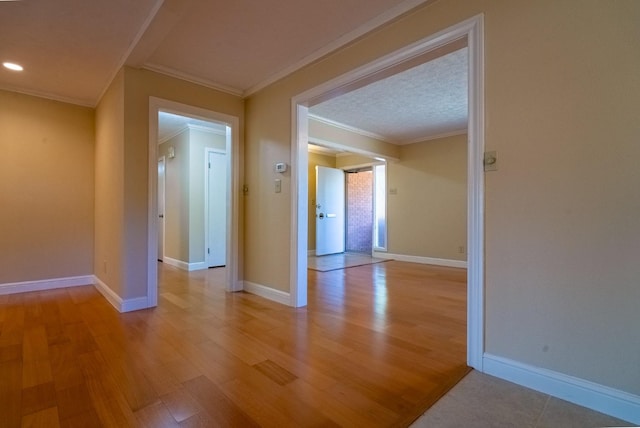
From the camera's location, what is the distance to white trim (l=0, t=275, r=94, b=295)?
11.6 ft

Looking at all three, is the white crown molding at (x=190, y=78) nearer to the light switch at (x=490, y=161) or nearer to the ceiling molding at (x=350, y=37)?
the ceiling molding at (x=350, y=37)

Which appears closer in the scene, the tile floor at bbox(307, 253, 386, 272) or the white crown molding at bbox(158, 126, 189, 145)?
the white crown molding at bbox(158, 126, 189, 145)

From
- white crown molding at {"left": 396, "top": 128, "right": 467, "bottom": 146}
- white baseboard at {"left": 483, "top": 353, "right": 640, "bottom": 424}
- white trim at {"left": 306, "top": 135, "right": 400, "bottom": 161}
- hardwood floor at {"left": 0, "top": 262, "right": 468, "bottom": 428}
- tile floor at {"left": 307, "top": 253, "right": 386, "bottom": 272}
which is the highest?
white crown molding at {"left": 396, "top": 128, "right": 467, "bottom": 146}

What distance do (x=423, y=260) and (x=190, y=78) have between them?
5.02 metres

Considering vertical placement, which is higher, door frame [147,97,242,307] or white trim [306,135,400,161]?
white trim [306,135,400,161]

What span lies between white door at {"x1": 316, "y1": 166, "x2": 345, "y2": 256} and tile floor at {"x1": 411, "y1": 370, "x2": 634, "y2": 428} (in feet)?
17.8

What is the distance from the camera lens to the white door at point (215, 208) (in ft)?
17.5

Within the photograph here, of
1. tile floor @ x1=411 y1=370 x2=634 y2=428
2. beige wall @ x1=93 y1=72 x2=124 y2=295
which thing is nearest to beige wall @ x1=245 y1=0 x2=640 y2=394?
tile floor @ x1=411 y1=370 x2=634 y2=428

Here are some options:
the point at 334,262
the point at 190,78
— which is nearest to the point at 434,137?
the point at 334,262

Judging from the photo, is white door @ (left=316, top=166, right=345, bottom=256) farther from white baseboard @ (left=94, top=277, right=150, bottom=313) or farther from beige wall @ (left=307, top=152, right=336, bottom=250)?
white baseboard @ (left=94, top=277, right=150, bottom=313)

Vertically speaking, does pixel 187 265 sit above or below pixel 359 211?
below

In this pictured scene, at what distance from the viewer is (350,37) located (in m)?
2.48

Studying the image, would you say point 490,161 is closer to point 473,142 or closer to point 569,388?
point 473,142

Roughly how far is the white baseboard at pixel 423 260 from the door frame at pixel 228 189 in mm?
3773
